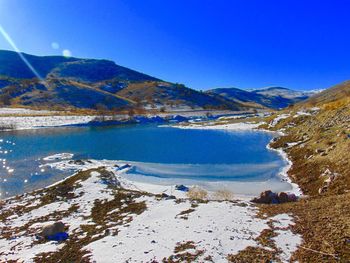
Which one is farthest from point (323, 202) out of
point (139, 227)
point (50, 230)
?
point (50, 230)

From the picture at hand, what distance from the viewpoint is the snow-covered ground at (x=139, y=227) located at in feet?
40.5

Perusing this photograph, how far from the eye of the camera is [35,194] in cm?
2611

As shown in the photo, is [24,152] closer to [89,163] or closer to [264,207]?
[89,163]

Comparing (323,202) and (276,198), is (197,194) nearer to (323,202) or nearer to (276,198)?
Answer: (276,198)

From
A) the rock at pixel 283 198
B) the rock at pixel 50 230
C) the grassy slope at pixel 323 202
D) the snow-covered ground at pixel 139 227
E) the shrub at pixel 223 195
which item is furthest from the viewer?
the shrub at pixel 223 195

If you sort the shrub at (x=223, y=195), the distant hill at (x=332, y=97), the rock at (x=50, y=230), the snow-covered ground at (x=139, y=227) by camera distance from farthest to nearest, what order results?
1. the distant hill at (x=332, y=97)
2. the shrub at (x=223, y=195)
3. the rock at (x=50, y=230)
4. the snow-covered ground at (x=139, y=227)

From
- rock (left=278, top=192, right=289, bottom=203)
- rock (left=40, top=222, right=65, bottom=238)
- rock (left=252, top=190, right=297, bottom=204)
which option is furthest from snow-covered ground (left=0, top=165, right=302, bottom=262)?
rock (left=278, top=192, right=289, bottom=203)

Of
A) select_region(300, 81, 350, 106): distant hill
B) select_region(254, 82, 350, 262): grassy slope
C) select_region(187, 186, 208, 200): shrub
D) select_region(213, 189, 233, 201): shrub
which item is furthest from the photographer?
select_region(300, 81, 350, 106): distant hill

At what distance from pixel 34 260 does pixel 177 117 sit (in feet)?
448

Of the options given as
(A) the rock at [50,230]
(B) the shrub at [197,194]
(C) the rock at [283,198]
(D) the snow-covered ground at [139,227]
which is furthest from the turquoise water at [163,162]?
(A) the rock at [50,230]

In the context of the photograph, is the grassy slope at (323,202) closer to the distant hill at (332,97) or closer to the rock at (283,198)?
the rock at (283,198)

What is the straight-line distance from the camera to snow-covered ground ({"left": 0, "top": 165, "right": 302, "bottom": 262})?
12.3 meters

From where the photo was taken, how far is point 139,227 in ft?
51.0

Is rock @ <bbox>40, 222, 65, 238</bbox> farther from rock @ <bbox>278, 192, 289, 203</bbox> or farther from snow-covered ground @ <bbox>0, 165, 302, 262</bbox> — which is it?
rock @ <bbox>278, 192, 289, 203</bbox>
